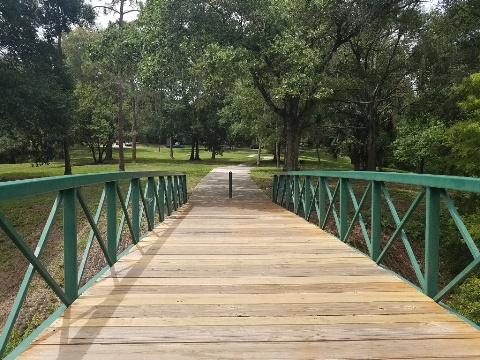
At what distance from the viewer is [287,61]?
1338 centimetres

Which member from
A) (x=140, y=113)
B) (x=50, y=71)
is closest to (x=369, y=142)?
(x=50, y=71)

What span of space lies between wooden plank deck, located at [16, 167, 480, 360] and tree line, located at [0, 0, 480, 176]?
9.14 meters

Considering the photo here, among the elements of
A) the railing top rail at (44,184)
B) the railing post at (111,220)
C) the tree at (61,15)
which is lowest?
the railing post at (111,220)

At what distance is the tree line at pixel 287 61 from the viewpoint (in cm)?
1350

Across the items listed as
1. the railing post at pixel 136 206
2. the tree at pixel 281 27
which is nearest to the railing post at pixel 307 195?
the railing post at pixel 136 206

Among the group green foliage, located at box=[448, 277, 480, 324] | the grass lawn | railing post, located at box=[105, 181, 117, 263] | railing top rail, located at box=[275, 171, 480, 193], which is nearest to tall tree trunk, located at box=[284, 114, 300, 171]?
the grass lawn

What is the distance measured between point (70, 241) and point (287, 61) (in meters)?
11.4

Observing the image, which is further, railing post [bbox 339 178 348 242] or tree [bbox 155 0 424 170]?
tree [bbox 155 0 424 170]

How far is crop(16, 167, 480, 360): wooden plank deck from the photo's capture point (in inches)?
98.3

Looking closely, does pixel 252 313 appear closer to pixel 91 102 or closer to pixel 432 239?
pixel 432 239

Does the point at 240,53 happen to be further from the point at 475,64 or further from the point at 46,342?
the point at 46,342

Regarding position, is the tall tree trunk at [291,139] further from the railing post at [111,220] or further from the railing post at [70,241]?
the railing post at [70,241]

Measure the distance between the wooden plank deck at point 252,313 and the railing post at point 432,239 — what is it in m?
0.13

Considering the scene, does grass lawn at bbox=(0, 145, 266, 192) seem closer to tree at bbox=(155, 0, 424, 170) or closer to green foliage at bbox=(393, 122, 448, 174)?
tree at bbox=(155, 0, 424, 170)
